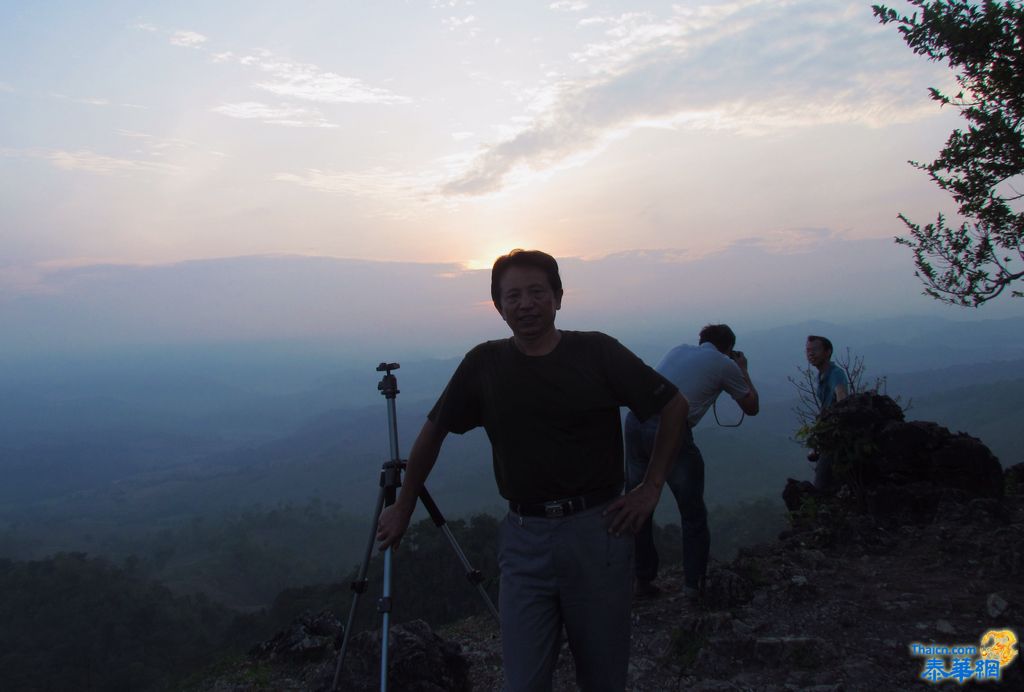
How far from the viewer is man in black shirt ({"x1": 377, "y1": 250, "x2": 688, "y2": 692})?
249cm

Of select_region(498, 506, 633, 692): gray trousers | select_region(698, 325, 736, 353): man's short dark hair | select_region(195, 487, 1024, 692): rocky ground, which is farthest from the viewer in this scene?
select_region(698, 325, 736, 353): man's short dark hair

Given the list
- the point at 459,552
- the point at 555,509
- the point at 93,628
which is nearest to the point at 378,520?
the point at 459,552

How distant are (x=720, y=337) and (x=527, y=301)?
10.4 ft

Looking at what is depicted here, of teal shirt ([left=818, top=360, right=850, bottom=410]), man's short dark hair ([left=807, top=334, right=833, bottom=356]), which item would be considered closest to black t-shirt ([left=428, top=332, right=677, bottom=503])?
man's short dark hair ([left=807, top=334, right=833, bottom=356])

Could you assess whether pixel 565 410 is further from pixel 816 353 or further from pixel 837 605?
pixel 816 353

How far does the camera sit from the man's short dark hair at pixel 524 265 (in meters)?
2.62

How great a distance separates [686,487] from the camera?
4930 mm

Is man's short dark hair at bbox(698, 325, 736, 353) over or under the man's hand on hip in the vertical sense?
over

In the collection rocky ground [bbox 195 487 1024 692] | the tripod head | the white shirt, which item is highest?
the tripod head

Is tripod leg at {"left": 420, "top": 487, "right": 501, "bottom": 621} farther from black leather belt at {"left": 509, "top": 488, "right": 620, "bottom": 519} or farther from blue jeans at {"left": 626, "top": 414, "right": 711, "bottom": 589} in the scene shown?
blue jeans at {"left": 626, "top": 414, "right": 711, "bottom": 589}

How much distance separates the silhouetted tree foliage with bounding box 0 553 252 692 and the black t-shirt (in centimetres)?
2792

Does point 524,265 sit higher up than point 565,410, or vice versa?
point 524,265

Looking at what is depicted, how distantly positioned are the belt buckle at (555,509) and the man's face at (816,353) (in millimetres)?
5748

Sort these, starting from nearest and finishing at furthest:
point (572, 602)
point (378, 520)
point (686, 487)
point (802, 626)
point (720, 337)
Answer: point (572, 602) → point (378, 520) → point (802, 626) → point (686, 487) → point (720, 337)
